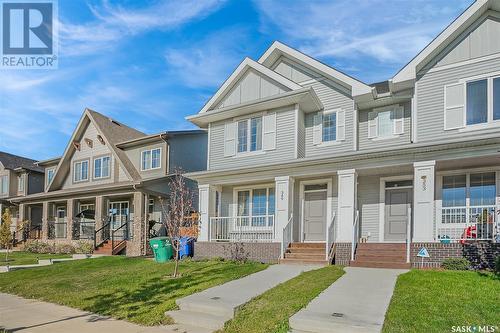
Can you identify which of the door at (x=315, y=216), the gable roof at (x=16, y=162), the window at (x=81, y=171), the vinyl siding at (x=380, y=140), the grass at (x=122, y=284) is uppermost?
the vinyl siding at (x=380, y=140)

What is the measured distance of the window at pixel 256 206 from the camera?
620 inches

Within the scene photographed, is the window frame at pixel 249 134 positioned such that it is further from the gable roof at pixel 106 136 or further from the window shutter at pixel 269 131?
the gable roof at pixel 106 136

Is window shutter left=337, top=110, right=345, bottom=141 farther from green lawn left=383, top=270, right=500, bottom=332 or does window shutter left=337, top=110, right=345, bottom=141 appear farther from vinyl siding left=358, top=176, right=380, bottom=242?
green lawn left=383, top=270, right=500, bottom=332

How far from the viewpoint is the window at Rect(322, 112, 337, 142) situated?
50.6 feet

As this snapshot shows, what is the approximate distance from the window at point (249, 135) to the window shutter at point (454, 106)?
6.90 metres

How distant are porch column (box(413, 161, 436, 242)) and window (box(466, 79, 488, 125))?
210 centimetres

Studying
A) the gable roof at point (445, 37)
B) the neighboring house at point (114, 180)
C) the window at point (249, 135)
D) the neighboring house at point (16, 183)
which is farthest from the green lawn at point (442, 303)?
the neighboring house at point (16, 183)

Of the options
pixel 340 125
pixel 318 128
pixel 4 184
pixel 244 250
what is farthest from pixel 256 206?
pixel 4 184

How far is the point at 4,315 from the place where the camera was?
7.95 meters

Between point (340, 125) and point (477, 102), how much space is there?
4.70 m

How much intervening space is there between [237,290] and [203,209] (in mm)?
7709

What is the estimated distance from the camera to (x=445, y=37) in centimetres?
1262

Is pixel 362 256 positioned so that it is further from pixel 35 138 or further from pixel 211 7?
pixel 35 138

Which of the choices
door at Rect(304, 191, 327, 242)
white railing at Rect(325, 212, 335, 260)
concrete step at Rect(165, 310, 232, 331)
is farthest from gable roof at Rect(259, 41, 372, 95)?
concrete step at Rect(165, 310, 232, 331)
